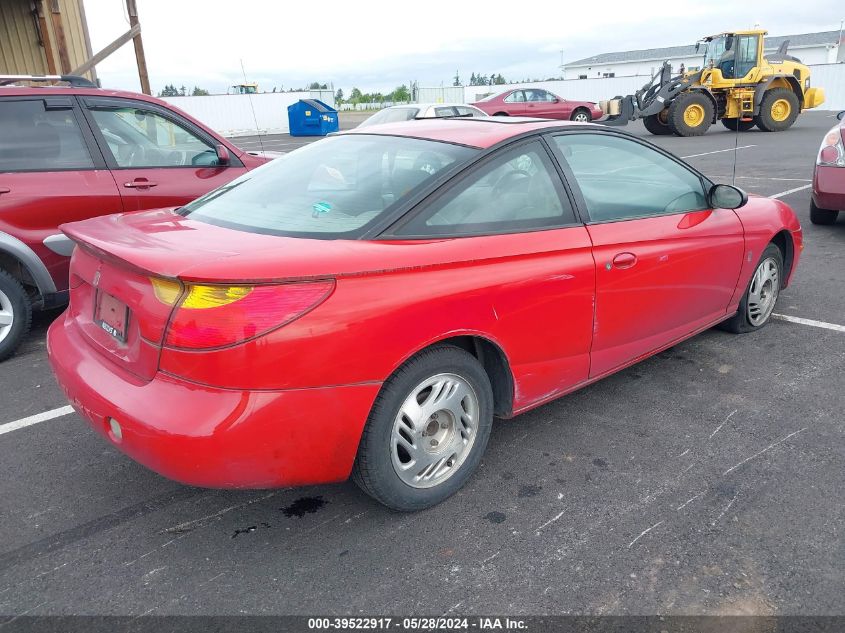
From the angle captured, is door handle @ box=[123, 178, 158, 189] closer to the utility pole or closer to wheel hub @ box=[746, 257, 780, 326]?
wheel hub @ box=[746, 257, 780, 326]

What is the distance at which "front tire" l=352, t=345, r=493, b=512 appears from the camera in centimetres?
240

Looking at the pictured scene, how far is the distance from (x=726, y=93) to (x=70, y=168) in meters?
20.6

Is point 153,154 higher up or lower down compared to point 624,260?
higher up

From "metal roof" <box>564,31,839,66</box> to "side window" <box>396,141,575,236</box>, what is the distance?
221 ft

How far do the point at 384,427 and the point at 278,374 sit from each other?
1.50ft

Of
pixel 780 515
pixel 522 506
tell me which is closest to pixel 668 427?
pixel 780 515

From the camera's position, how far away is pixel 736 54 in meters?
20.1

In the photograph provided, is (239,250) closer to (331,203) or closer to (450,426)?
(331,203)

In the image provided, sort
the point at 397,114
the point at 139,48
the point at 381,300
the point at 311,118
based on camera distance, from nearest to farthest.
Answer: the point at 381,300
the point at 139,48
the point at 397,114
the point at 311,118

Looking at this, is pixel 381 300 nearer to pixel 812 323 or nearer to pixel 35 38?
pixel 812 323

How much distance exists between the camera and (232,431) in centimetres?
212

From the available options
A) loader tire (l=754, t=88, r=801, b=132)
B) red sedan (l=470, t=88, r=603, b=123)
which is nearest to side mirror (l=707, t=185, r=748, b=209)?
red sedan (l=470, t=88, r=603, b=123)

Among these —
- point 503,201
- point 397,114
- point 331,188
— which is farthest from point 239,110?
point 503,201

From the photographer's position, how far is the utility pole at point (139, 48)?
11.5 m
